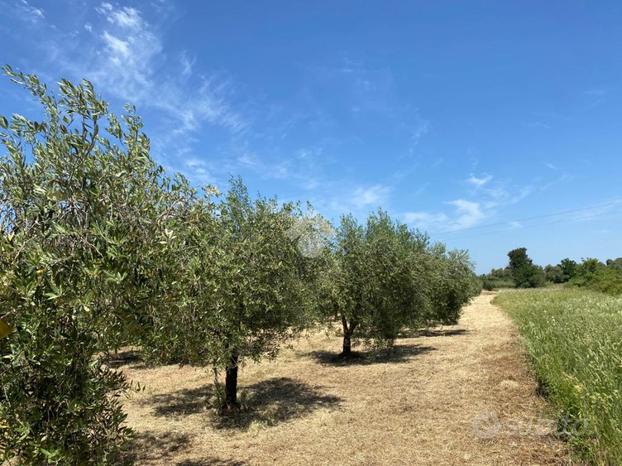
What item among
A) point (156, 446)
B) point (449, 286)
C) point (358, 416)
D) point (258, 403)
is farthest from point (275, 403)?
point (449, 286)

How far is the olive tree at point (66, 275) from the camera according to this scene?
3961 mm

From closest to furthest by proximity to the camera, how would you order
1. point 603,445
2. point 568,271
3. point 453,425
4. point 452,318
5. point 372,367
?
point 603,445
point 453,425
point 372,367
point 452,318
point 568,271

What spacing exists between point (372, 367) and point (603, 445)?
45.1 ft

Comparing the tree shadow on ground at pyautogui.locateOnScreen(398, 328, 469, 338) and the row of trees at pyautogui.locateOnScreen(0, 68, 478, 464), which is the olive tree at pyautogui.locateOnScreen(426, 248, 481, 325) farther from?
the row of trees at pyautogui.locateOnScreen(0, 68, 478, 464)

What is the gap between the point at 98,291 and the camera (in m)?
4.12

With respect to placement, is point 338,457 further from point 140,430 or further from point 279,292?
point 140,430

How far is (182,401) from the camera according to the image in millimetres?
15469

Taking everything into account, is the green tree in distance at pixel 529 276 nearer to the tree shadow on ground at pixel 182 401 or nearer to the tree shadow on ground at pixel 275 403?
the tree shadow on ground at pixel 275 403

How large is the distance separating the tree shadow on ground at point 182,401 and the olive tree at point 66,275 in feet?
32.8

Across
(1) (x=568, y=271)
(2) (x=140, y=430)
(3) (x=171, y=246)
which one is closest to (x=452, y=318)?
(2) (x=140, y=430)

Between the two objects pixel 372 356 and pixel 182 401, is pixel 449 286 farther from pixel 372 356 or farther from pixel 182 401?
pixel 182 401

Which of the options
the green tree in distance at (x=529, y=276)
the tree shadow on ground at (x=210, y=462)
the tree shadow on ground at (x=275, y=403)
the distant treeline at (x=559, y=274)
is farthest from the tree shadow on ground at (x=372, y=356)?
the green tree in distance at (x=529, y=276)

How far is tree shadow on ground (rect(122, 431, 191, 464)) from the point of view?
1024 cm

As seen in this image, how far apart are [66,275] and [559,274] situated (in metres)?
130
